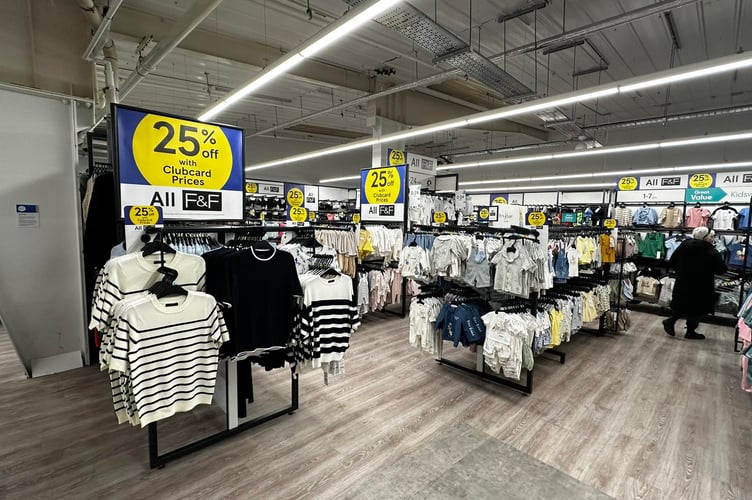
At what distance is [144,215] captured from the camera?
226cm

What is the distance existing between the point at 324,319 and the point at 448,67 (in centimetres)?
753

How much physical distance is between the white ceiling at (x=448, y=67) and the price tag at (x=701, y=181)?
2.48 meters

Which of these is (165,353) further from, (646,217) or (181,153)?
(646,217)

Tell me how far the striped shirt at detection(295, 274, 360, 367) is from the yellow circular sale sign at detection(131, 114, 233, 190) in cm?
120

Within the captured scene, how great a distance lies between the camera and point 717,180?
740 cm

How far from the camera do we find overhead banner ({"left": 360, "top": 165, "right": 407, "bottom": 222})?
21.2ft

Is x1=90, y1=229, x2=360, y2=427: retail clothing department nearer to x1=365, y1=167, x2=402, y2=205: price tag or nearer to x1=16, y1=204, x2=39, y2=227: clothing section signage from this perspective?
Result: x1=16, y1=204, x2=39, y2=227: clothing section signage

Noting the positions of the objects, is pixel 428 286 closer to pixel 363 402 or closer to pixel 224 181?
pixel 363 402

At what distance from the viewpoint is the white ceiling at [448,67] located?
235 inches

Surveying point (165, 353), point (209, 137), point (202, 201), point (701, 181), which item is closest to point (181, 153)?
point (209, 137)

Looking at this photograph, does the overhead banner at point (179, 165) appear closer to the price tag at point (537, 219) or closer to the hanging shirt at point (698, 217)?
the price tag at point (537, 219)

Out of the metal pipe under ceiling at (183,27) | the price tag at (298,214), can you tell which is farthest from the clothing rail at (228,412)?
the metal pipe under ceiling at (183,27)

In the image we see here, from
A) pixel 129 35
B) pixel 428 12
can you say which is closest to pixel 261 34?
pixel 129 35

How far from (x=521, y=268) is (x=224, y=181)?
2.85 m
